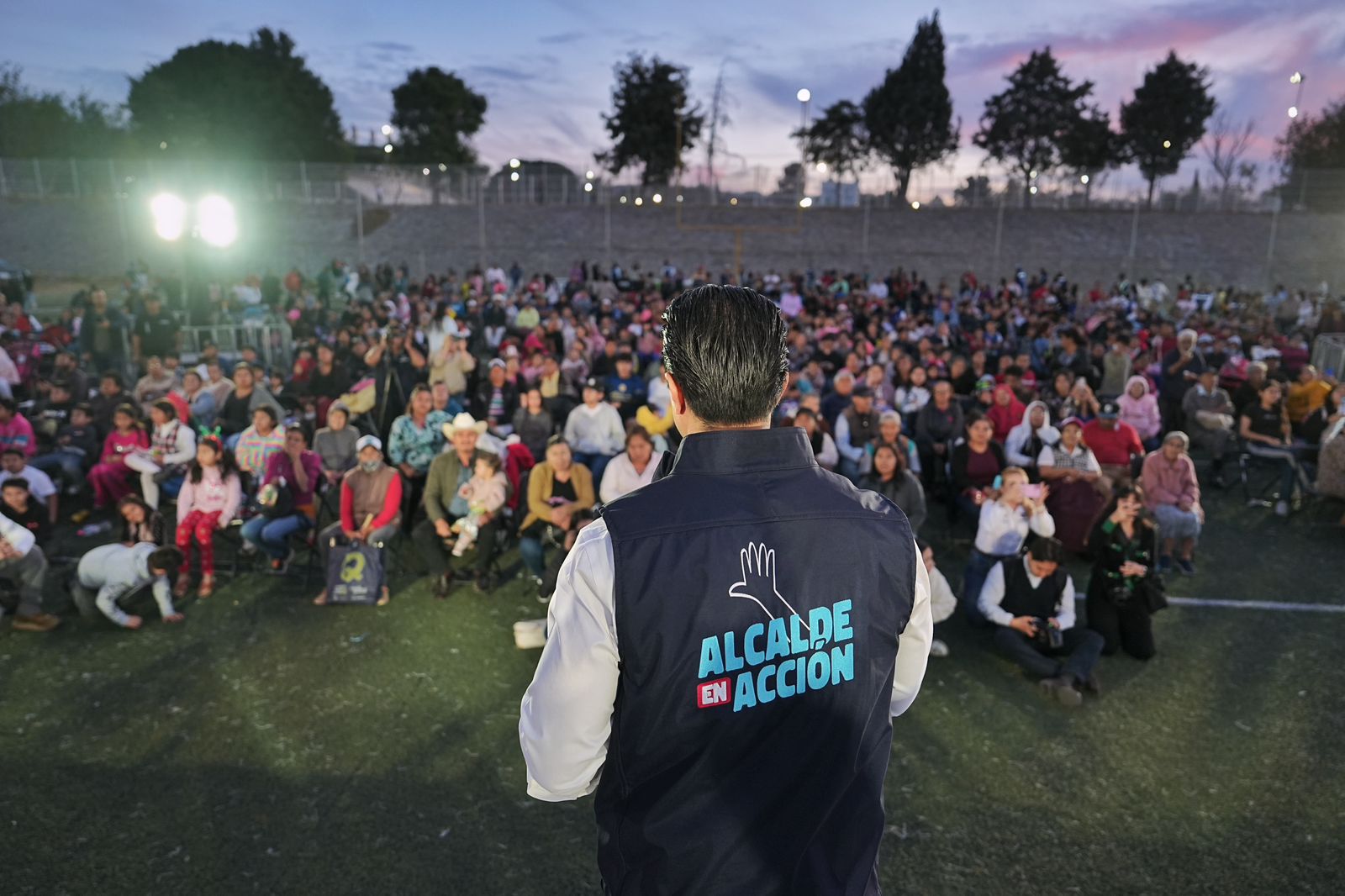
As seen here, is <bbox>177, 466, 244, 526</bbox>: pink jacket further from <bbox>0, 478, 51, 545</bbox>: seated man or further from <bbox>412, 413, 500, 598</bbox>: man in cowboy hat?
<bbox>412, 413, 500, 598</bbox>: man in cowboy hat

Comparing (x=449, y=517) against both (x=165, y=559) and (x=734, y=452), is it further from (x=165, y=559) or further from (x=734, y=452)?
(x=734, y=452)

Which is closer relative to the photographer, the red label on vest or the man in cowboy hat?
the red label on vest

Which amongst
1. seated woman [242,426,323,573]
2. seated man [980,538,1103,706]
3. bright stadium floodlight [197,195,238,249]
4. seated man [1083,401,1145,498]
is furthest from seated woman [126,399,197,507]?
bright stadium floodlight [197,195,238,249]

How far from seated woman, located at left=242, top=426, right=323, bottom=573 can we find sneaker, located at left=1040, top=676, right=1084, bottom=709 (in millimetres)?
5556

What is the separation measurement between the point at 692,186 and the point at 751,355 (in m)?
33.8

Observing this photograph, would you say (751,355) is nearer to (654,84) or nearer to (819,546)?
(819,546)

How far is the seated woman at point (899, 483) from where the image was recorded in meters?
6.43

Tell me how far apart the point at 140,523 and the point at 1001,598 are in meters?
6.06

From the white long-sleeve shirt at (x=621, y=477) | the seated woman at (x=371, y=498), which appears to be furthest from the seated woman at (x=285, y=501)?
the white long-sleeve shirt at (x=621, y=477)

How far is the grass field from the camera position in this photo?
136 inches

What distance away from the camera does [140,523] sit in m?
5.88

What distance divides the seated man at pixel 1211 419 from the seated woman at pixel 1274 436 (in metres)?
0.23

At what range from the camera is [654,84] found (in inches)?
1623

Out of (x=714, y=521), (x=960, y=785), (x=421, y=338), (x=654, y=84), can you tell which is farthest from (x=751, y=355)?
(x=654, y=84)
